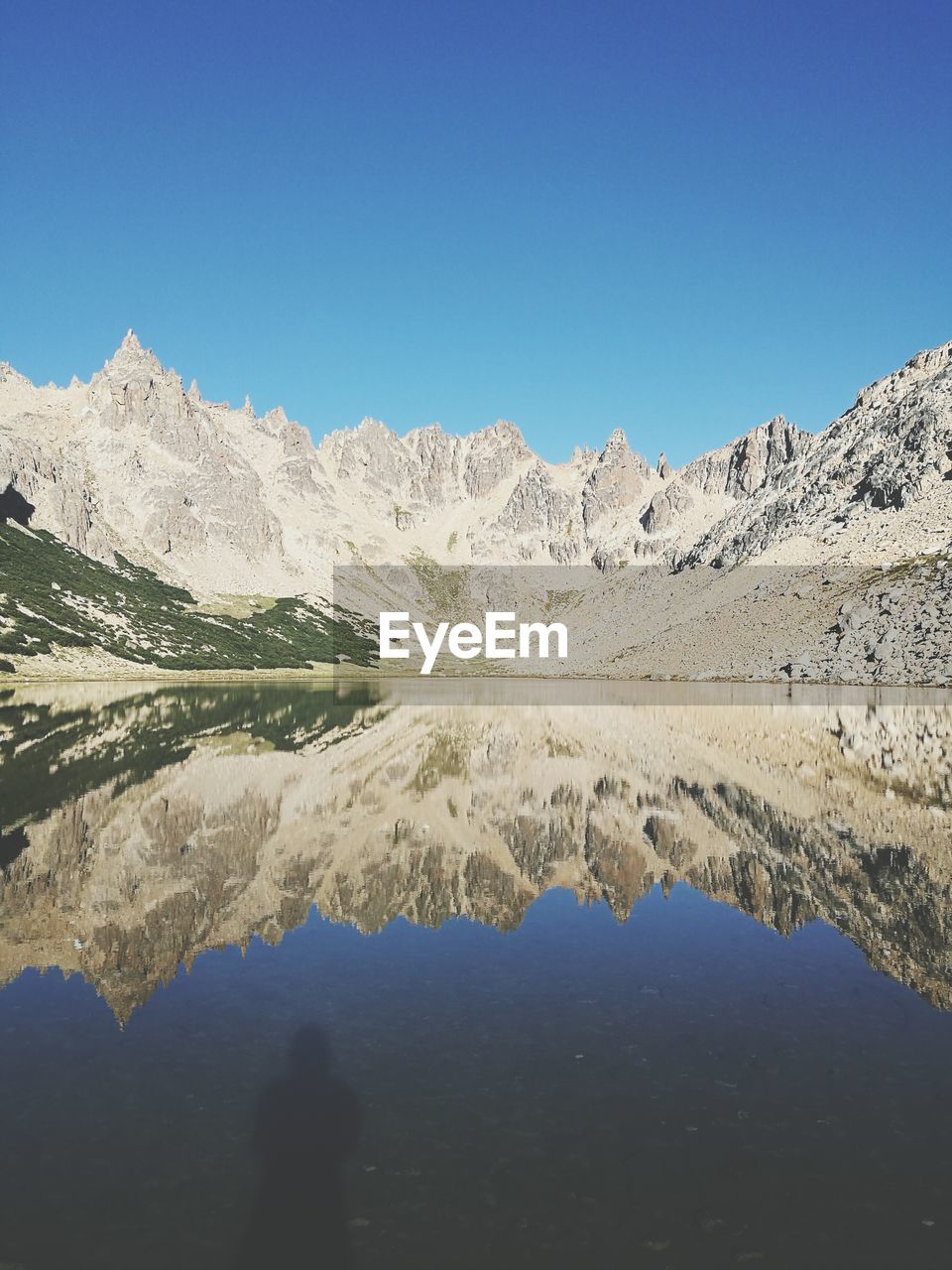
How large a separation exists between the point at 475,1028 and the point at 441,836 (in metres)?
14.1

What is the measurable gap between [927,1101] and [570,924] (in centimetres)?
947

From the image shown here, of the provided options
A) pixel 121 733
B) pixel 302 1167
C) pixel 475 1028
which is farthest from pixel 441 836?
pixel 121 733

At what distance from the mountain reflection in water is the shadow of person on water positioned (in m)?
0.05

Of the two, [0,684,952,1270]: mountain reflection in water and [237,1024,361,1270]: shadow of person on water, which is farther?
[0,684,952,1270]: mountain reflection in water

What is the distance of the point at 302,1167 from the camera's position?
959 centimetres

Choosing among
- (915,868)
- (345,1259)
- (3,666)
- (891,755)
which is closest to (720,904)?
(915,868)

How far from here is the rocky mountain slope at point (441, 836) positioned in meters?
18.8

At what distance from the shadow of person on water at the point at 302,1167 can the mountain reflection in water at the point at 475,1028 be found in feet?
0.15

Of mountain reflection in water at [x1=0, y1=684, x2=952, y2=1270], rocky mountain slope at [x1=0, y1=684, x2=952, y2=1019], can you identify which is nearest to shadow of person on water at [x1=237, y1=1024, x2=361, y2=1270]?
Answer: mountain reflection in water at [x1=0, y1=684, x2=952, y2=1270]

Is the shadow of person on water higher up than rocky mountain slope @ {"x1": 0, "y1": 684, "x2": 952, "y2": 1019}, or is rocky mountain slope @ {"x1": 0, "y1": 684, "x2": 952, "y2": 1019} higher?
rocky mountain slope @ {"x1": 0, "y1": 684, "x2": 952, "y2": 1019}

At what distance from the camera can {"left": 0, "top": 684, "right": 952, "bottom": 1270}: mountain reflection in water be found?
8742 millimetres

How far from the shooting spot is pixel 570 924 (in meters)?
19.8

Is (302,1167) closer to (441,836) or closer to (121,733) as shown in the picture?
(441,836)

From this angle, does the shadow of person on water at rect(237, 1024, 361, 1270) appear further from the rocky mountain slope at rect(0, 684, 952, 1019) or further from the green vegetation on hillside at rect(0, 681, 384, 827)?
the green vegetation on hillside at rect(0, 681, 384, 827)
